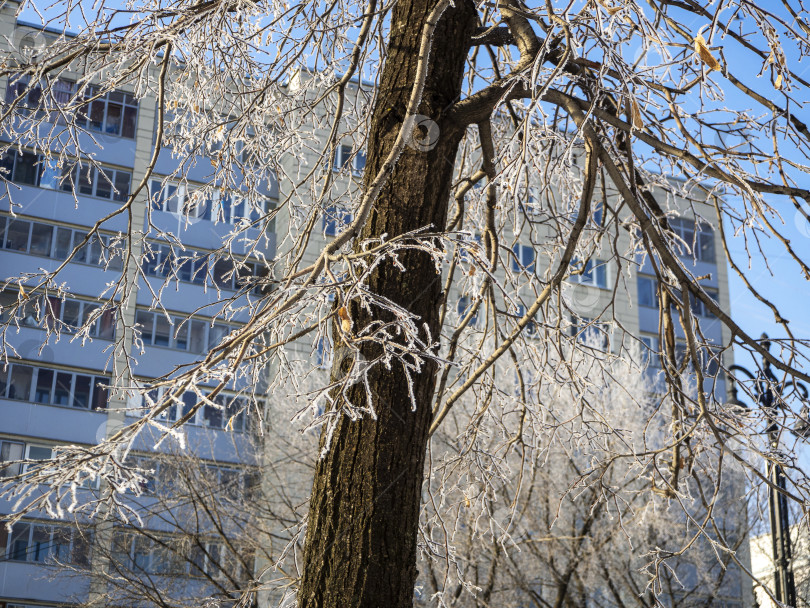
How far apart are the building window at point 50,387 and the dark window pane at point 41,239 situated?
3.11 m

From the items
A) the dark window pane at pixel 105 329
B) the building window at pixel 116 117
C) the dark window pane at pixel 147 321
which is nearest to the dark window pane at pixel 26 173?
the building window at pixel 116 117

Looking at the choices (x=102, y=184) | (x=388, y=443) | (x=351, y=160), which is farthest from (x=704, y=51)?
(x=102, y=184)

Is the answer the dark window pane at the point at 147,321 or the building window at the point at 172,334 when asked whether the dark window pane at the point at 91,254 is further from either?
the building window at the point at 172,334

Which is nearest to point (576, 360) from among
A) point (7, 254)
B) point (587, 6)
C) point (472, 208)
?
point (472, 208)

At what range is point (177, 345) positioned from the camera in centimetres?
2402

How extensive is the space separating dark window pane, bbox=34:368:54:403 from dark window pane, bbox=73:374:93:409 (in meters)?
0.62

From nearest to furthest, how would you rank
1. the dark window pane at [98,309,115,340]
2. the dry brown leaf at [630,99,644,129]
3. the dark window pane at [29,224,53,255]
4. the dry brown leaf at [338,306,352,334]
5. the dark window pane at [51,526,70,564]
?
1. the dry brown leaf at [338,306,352,334]
2. the dry brown leaf at [630,99,644,129]
3. the dark window pane at [51,526,70,564]
4. the dark window pane at [29,224,53,255]
5. the dark window pane at [98,309,115,340]

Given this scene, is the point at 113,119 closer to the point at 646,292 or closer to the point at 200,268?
the point at 646,292

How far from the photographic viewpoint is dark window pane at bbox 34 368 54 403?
22875 mm

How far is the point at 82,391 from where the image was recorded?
76.8 ft

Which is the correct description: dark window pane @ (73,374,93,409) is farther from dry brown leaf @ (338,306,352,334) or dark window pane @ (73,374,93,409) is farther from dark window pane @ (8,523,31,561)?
dry brown leaf @ (338,306,352,334)

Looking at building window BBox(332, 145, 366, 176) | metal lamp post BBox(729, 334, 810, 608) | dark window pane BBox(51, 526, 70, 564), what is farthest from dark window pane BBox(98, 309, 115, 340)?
metal lamp post BBox(729, 334, 810, 608)

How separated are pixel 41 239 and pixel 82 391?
13.7 ft

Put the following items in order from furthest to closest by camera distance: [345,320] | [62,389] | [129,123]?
[129,123], [62,389], [345,320]
